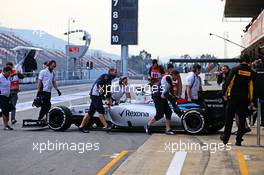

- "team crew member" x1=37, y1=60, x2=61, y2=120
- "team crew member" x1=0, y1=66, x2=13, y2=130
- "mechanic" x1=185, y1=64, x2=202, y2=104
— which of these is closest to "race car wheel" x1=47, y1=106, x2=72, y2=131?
"team crew member" x1=37, y1=60, x2=61, y2=120

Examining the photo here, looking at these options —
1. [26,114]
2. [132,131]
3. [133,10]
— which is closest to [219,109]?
[132,131]

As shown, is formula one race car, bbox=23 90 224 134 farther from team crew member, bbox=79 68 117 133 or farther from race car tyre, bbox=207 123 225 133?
team crew member, bbox=79 68 117 133

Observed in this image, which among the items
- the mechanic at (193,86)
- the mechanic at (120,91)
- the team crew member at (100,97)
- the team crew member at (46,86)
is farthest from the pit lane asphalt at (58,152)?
the mechanic at (193,86)

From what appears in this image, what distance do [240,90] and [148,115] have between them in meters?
3.02

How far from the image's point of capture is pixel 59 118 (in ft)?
42.9

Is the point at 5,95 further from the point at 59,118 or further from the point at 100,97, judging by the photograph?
the point at 100,97

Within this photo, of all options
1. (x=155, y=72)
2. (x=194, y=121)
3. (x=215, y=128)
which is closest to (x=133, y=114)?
(x=155, y=72)

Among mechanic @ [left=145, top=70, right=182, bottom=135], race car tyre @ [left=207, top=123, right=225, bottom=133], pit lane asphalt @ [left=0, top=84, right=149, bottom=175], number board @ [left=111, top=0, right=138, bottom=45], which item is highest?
number board @ [left=111, top=0, right=138, bottom=45]

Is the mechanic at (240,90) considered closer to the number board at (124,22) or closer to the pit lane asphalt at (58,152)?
the pit lane asphalt at (58,152)

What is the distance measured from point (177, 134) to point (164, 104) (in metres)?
0.73

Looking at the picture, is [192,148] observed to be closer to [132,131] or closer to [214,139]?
[214,139]

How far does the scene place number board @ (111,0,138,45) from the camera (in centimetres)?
3475

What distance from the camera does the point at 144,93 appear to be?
1427 cm

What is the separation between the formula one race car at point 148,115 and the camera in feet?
40.4
